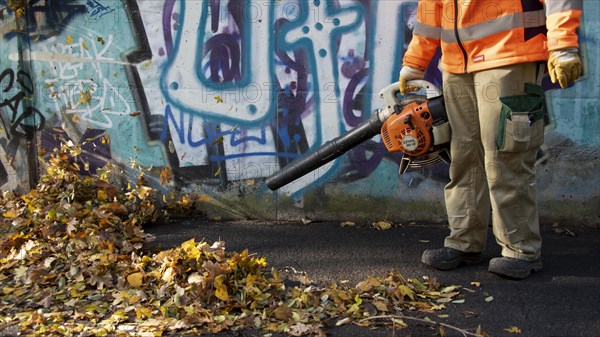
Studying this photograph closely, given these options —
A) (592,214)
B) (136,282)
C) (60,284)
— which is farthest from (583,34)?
(60,284)

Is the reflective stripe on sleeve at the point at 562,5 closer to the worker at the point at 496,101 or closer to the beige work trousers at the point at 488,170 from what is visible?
the worker at the point at 496,101

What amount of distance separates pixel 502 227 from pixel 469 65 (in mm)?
921

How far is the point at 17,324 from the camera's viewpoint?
324 centimetres

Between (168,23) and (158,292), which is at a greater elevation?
(168,23)

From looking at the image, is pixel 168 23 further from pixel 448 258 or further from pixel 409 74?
pixel 448 258

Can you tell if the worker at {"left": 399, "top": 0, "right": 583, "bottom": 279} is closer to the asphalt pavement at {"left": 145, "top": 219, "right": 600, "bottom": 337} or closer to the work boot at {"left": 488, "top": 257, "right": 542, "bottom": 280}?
the work boot at {"left": 488, "top": 257, "right": 542, "bottom": 280}

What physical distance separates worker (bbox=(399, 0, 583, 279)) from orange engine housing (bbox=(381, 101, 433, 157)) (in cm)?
14

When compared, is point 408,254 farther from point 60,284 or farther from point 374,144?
point 60,284

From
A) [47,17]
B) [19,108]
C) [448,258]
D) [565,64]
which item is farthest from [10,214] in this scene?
[565,64]

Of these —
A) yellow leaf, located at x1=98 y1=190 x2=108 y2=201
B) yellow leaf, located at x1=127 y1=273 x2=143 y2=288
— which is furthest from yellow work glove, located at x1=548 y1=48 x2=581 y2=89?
yellow leaf, located at x1=98 y1=190 x2=108 y2=201

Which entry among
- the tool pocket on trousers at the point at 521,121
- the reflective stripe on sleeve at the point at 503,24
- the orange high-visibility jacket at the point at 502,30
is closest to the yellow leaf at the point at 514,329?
the tool pocket on trousers at the point at 521,121

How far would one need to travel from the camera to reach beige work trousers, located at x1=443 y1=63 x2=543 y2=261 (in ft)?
11.4

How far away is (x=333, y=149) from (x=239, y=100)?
1206mm

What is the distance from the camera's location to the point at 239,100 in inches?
196
